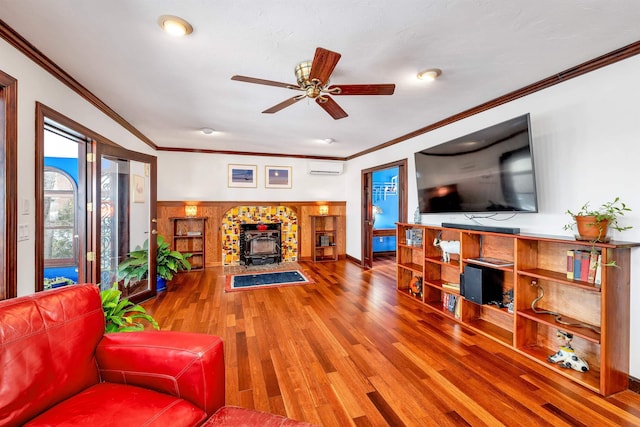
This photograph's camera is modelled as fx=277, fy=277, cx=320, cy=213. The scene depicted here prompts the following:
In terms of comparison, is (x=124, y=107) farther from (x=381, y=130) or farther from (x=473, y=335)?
(x=473, y=335)

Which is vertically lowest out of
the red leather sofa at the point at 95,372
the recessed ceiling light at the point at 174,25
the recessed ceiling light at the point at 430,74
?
the red leather sofa at the point at 95,372

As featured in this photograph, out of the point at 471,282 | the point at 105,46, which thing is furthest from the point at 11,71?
the point at 471,282

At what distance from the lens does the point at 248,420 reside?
43.1 inches

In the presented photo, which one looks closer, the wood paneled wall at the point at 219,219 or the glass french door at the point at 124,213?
the glass french door at the point at 124,213

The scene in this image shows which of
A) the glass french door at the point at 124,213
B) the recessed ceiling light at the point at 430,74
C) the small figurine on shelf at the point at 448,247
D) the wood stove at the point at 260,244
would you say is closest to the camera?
the recessed ceiling light at the point at 430,74

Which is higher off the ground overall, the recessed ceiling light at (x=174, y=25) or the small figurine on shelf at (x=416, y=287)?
the recessed ceiling light at (x=174, y=25)

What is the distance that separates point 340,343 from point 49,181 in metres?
5.72

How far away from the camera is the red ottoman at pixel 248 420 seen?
1.07m

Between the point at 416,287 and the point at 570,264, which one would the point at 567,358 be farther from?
the point at 416,287

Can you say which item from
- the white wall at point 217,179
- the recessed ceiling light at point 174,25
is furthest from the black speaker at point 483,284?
the white wall at point 217,179

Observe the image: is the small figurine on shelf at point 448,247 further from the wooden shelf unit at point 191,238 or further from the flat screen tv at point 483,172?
the wooden shelf unit at point 191,238

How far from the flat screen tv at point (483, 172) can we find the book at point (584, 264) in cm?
48

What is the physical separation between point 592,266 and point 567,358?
0.78 metres

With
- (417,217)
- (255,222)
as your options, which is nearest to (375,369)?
(417,217)
